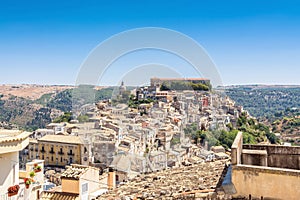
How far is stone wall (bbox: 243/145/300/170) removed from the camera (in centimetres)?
359

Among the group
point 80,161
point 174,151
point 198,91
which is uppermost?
point 198,91

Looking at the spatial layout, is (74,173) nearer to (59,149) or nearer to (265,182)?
(265,182)

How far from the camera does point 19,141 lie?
452 cm

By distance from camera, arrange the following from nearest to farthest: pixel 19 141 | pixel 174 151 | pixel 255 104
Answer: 1. pixel 19 141
2. pixel 174 151
3. pixel 255 104

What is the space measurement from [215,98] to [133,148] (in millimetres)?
12831

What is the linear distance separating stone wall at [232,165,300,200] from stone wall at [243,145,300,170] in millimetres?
1069

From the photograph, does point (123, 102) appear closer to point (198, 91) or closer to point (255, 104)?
point (198, 91)

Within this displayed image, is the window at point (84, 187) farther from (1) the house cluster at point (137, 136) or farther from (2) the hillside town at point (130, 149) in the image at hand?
(1) the house cluster at point (137, 136)

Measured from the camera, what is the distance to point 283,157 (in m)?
3.66

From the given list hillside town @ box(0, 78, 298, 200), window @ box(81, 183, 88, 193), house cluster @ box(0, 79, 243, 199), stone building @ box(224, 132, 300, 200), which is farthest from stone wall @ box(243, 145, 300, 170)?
house cluster @ box(0, 79, 243, 199)

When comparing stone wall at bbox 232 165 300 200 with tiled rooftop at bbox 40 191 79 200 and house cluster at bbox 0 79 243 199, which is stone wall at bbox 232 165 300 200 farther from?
house cluster at bbox 0 79 243 199

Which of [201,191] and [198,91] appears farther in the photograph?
[198,91]

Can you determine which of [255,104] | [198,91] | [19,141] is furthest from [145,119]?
[255,104]

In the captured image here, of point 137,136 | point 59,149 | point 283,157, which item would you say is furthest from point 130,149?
point 283,157
